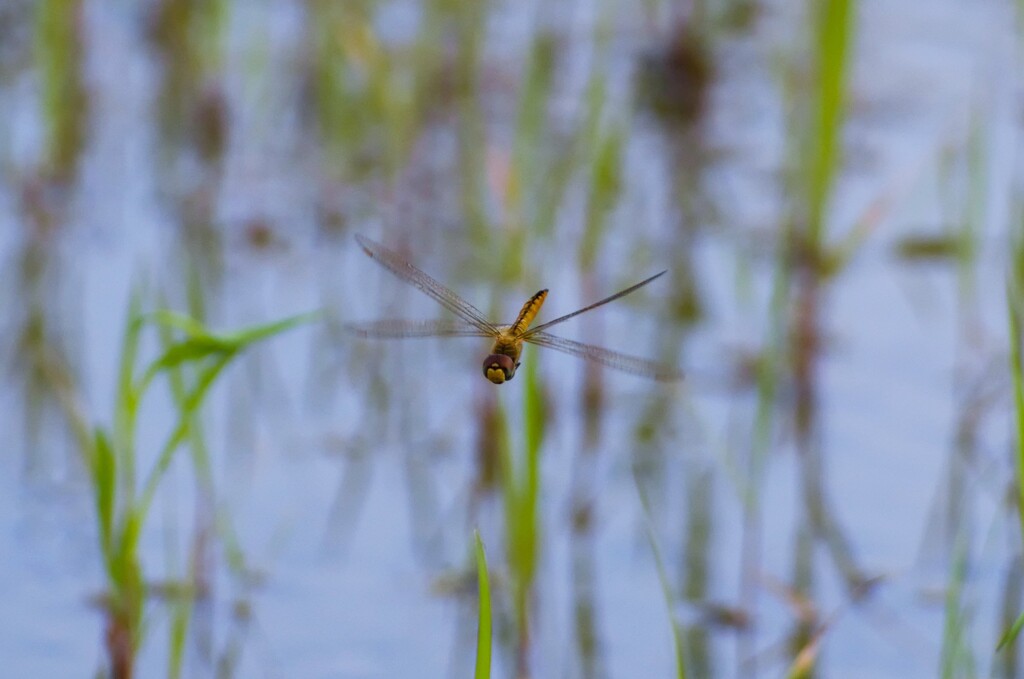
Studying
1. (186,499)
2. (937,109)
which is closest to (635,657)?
(186,499)

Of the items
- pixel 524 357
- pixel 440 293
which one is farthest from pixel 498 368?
pixel 524 357

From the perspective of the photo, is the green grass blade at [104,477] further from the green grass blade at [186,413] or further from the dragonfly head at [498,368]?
the dragonfly head at [498,368]

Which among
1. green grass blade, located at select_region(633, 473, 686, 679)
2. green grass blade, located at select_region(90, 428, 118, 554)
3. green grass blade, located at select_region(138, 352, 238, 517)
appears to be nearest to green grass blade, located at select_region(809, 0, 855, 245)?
green grass blade, located at select_region(633, 473, 686, 679)

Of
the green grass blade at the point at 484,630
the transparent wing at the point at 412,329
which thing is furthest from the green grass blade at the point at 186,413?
the green grass blade at the point at 484,630

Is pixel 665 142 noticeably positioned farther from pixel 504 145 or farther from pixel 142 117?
pixel 142 117

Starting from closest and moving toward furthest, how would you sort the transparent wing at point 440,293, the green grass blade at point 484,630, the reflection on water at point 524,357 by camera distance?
the green grass blade at point 484,630 < the transparent wing at point 440,293 < the reflection on water at point 524,357

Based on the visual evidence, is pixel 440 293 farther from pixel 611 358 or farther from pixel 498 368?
pixel 611 358
